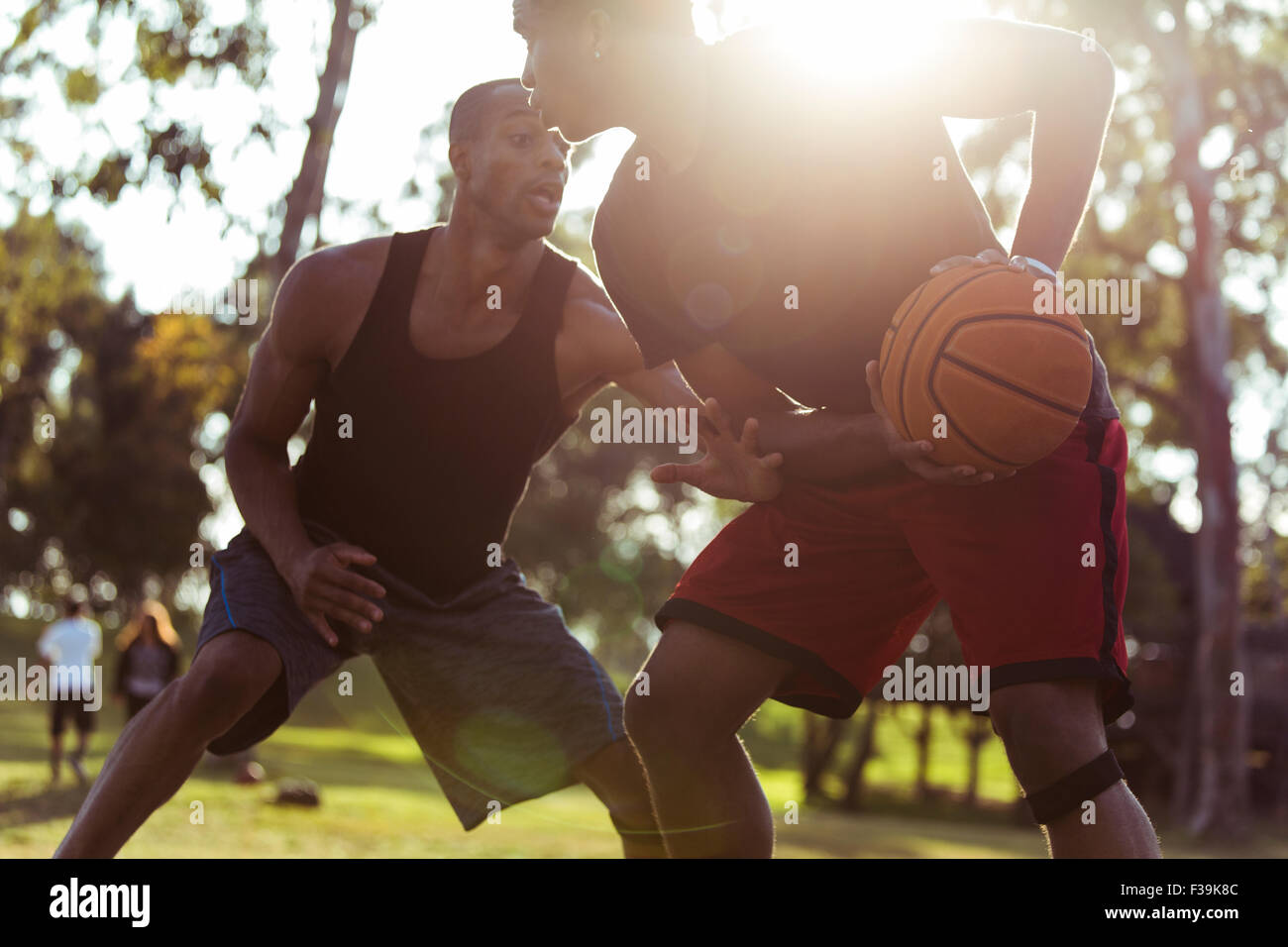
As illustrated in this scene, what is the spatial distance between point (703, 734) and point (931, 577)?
0.66 m

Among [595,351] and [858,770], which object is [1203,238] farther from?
[595,351]

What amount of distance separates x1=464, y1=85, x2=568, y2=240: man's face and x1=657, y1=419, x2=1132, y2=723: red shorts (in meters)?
1.29

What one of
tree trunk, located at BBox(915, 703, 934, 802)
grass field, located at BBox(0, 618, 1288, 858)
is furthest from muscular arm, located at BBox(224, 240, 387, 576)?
tree trunk, located at BBox(915, 703, 934, 802)

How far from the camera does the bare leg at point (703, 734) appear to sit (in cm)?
306

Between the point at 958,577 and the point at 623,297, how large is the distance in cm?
105

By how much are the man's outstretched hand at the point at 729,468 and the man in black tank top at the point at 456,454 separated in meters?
0.78

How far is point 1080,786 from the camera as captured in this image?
254cm

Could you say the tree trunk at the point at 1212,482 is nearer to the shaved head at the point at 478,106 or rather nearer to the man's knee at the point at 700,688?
the shaved head at the point at 478,106

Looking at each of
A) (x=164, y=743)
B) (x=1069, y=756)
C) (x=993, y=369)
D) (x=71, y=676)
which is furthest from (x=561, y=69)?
(x=71, y=676)

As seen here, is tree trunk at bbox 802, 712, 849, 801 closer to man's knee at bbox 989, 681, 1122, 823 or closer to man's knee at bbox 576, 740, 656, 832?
man's knee at bbox 576, 740, 656, 832

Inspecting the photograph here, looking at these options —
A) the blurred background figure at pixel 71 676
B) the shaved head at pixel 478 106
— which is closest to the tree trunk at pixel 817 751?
the blurred background figure at pixel 71 676

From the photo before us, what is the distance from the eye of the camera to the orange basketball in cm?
260

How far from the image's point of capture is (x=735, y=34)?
2967mm
